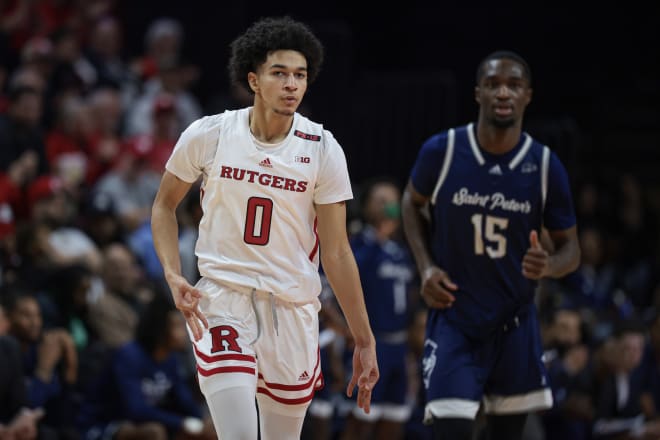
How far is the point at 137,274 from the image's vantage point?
9.29 m

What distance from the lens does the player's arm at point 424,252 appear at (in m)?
6.13

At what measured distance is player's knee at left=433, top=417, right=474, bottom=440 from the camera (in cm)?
590

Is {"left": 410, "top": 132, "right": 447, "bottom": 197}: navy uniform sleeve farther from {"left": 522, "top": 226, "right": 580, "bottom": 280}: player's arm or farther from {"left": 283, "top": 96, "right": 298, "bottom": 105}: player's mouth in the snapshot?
{"left": 283, "top": 96, "right": 298, "bottom": 105}: player's mouth

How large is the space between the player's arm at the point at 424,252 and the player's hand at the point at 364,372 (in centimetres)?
90

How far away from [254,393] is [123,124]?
737 cm

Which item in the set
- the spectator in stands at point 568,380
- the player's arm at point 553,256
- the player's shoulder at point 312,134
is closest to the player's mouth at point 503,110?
the player's arm at point 553,256

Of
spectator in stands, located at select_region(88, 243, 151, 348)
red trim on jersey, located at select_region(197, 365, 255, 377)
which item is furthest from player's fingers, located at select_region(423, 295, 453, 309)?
spectator in stands, located at select_region(88, 243, 151, 348)

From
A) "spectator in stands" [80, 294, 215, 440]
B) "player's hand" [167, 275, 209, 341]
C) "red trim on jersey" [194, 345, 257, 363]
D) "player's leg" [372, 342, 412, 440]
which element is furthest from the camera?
"player's leg" [372, 342, 412, 440]

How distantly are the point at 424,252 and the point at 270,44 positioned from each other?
1.66 meters

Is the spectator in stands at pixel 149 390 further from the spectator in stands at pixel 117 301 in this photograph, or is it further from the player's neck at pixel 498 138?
the player's neck at pixel 498 138

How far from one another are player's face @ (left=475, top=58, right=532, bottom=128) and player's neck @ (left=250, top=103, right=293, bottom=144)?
4.44 ft

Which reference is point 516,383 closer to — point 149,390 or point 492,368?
point 492,368

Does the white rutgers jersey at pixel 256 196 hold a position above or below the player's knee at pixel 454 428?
above

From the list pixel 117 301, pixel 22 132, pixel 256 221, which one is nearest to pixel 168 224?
pixel 256 221
